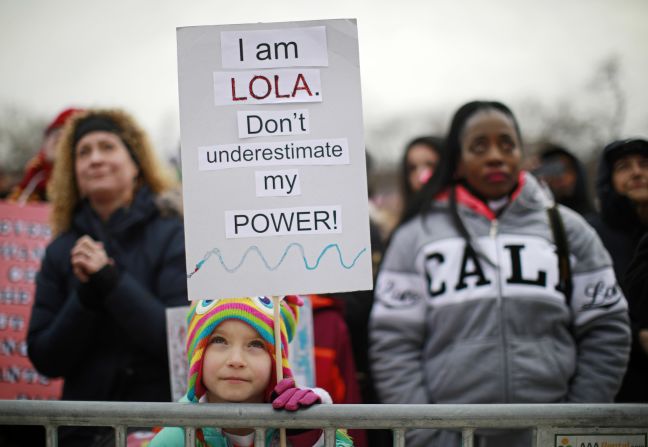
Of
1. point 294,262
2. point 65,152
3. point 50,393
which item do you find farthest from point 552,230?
point 50,393

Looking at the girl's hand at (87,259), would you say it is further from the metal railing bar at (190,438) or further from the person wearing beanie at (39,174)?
the person wearing beanie at (39,174)

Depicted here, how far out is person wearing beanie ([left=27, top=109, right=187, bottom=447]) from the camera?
2865mm

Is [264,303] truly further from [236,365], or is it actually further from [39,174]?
[39,174]

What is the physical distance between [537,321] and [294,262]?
4.08ft

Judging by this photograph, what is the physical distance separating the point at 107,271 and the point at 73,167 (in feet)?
2.65

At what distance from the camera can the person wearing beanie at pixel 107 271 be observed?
287 cm

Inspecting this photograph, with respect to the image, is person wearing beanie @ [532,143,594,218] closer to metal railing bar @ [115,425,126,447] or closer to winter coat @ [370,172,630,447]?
winter coat @ [370,172,630,447]

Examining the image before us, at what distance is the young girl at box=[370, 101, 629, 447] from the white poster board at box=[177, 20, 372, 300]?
96 cm

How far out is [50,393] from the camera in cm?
363

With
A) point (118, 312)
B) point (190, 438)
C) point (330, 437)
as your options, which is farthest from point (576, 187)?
point (190, 438)

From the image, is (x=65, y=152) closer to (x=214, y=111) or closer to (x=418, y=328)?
(x=214, y=111)

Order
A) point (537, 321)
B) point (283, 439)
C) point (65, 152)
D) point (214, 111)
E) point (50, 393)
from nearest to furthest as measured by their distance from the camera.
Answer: point (283, 439)
point (214, 111)
point (537, 321)
point (65, 152)
point (50, 393)

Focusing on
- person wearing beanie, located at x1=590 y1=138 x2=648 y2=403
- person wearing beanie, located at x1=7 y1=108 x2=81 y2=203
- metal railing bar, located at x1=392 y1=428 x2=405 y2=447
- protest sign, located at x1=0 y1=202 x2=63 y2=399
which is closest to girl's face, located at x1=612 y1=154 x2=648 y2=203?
person wearing beanie, located at x1=590 y1=138 x2=648 y2=403

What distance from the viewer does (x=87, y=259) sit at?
9.37 feet
